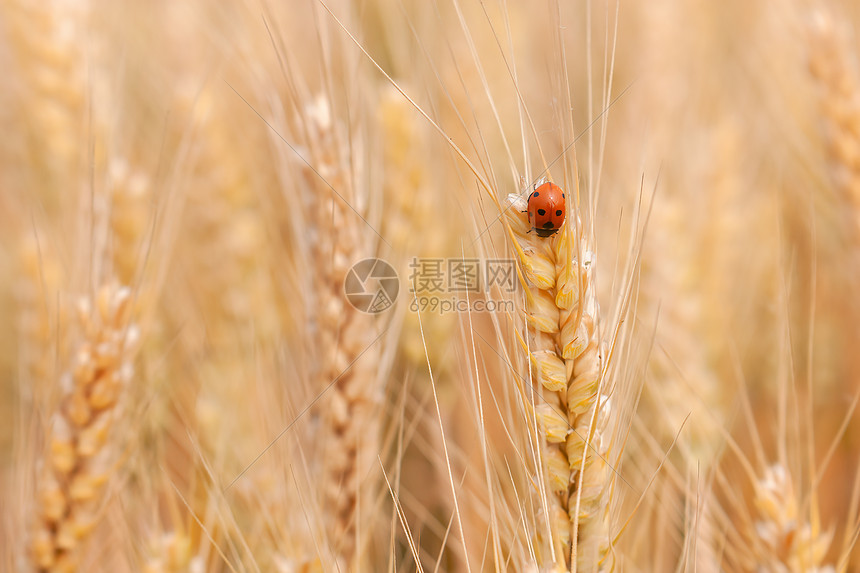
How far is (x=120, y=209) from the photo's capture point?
1.02 meters

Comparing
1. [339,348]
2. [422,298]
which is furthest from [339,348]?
[422,298]

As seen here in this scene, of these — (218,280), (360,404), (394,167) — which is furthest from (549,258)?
(218,280)

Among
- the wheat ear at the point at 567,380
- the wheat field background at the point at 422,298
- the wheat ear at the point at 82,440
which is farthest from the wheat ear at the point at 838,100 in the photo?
the wheat ear at the point at 82,440

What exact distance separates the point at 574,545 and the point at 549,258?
253 millimetres

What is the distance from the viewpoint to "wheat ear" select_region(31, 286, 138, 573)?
72 cm

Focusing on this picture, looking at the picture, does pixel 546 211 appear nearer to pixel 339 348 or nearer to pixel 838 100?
pixel 339 348

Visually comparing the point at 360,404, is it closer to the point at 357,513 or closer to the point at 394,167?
the point at 357,513

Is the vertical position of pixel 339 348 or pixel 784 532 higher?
pixel 339 348

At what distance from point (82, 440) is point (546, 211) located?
631 millimetres

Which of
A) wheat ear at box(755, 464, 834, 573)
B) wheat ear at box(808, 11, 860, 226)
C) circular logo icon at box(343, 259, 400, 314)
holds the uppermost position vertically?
wheat ear at box(808, 11, 860, 226)

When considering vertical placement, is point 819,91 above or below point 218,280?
above

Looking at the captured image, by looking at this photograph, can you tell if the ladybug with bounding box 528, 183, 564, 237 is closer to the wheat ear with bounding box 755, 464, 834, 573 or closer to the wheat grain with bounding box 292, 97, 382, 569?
the wheat grain with bounding box 292, 97, 382, 569

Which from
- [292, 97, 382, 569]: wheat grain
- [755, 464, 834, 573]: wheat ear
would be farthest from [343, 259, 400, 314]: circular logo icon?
[755, 464, 834, 573]: wheat ear

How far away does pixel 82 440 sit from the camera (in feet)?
2.41
